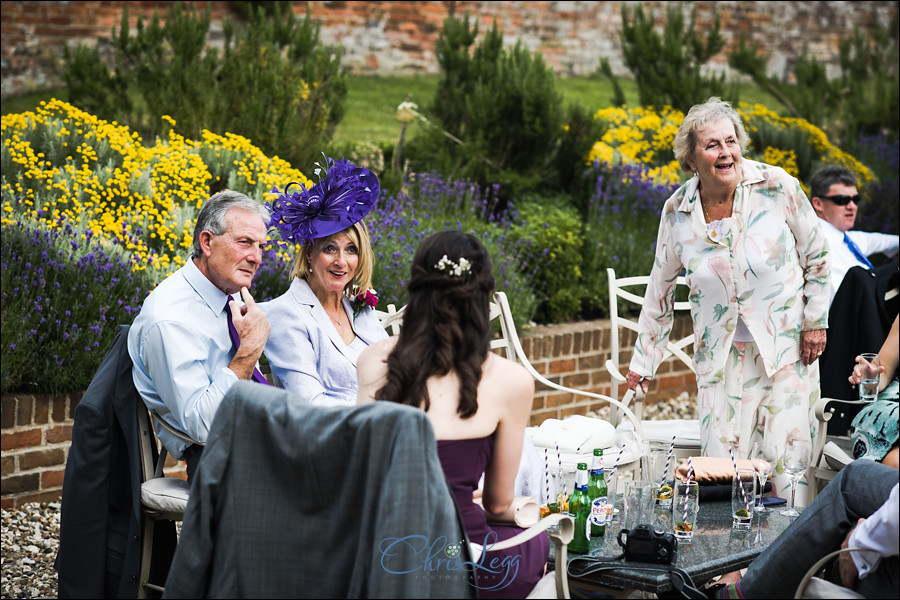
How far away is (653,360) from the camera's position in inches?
157

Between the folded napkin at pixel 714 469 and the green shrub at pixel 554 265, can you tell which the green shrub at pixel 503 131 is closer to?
the green shrub at pixel 554 265

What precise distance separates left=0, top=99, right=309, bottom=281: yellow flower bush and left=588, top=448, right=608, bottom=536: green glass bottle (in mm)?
2921

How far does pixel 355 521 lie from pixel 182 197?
383 centimetres

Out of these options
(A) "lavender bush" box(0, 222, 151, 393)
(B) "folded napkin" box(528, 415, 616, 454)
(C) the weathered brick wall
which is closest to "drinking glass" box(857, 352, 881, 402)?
(B) "folded napkin" box(528, 415, 616, 454)

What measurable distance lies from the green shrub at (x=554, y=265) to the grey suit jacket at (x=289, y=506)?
408 centimetres

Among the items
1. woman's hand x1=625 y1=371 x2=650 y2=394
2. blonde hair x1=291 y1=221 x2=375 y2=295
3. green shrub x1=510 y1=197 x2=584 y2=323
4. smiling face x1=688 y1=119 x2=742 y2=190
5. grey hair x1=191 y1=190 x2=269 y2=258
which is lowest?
green shrub x1=510 y1=197 x2=584 y2=323

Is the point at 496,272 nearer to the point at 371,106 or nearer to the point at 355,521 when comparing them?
the point at 355,521

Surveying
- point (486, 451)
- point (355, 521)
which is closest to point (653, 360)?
point (486, 451)

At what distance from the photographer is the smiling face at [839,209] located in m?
5.07

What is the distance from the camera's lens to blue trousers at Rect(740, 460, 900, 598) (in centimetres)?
261

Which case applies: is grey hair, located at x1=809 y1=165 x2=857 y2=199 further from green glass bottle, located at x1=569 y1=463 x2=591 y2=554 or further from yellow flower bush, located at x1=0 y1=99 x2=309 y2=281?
yellow flower bush, located at x1=0 y1=99 x2=309 y2=281

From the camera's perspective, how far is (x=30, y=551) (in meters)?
4.04

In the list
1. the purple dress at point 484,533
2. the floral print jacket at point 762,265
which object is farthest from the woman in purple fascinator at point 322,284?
the floral print jacket at point 762,265

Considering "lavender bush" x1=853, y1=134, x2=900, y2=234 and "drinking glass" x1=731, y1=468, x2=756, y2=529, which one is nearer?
"drinking glass" x1=731, y1=468, x2=756, y2=529
